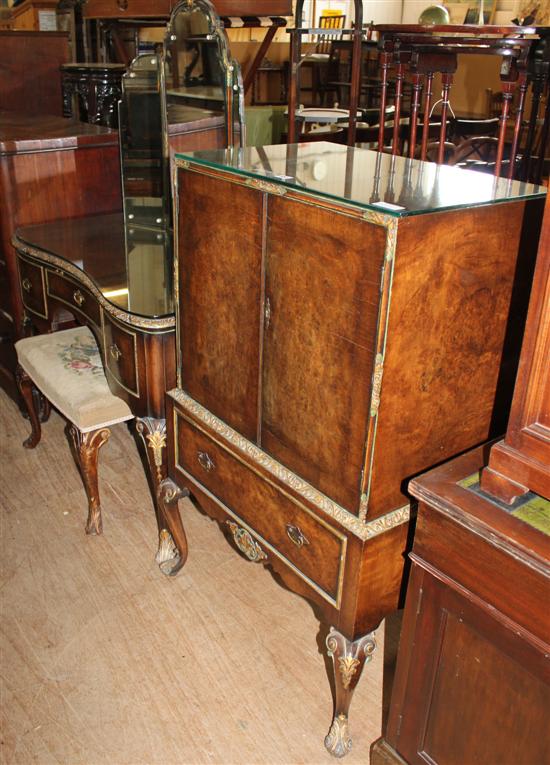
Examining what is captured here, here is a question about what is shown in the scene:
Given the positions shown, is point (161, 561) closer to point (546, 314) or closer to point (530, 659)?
point (530, 659)

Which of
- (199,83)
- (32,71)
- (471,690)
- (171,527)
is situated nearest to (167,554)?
(171,527)

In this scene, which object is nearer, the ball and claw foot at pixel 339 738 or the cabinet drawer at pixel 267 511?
the cabinet drawer at pixel 267 511

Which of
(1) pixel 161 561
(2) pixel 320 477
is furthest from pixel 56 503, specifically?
(2) pixel 320 477

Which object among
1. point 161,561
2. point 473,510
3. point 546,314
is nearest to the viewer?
point 546,314

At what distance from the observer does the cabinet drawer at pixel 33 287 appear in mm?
2648

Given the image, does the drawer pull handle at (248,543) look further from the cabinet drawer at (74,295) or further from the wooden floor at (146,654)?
→ the cabinet drawer at (74,295)

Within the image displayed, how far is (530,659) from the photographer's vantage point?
120cm

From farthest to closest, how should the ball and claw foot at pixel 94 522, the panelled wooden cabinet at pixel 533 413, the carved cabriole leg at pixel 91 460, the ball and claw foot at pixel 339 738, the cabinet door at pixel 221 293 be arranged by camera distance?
the ball and claw foot at pixel 94 522, the carved cabriole leg at pixel 91 460, the ball and claw foot at pixel 339 738, the cabinet door at pixel 221 293, the panelled wooden cabinet at pixel 533 413

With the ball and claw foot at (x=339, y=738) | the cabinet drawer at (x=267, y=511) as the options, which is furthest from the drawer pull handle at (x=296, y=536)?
the ball and claw foot at (x=339, y=738)

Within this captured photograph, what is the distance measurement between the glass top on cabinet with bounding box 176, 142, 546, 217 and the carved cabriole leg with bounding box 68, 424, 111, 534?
105 cm

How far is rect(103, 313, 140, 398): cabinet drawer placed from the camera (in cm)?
203

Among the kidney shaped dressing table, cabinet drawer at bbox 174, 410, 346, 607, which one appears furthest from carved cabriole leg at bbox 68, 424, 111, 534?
cabinet drawer at bbox 174, 410, 346, 607

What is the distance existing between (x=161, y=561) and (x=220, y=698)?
57cm

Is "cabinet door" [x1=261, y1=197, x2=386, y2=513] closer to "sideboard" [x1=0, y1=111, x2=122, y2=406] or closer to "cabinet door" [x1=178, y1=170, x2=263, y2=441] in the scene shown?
"cabinet door" [x1=178, y1=170, x2=263, y2=441]
